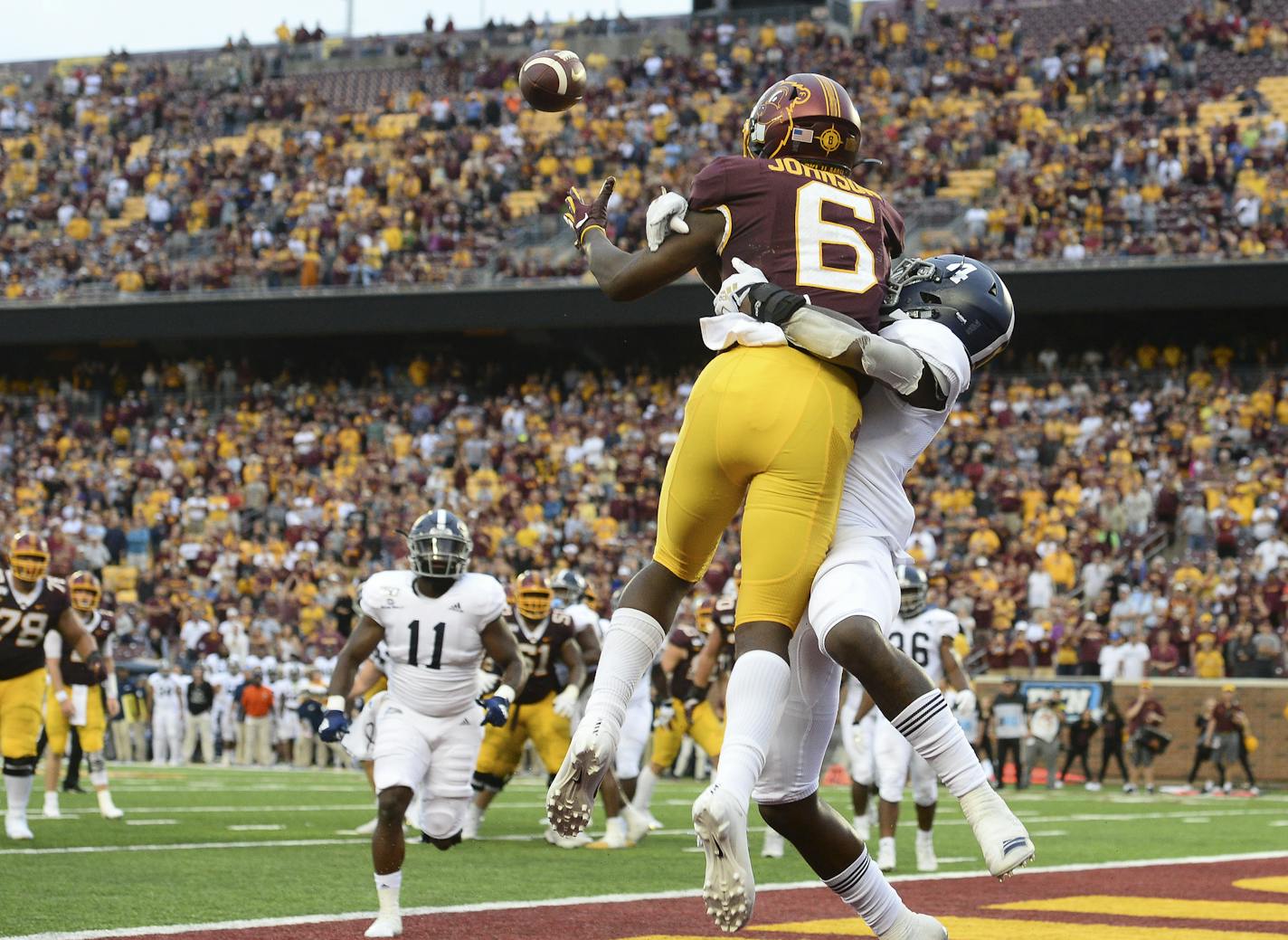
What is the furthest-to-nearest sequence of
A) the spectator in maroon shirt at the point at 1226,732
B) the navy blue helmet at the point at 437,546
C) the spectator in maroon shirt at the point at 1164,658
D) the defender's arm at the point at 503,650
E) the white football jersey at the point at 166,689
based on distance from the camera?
the white football jersey at the point at 166,689 → the spectator in maroon shirt at the point at 1164,658 → the spectator in maroon shirt at the point at 1226,732 → the defender's arm at the point at 503,650 → the navy blue helmet at the point at 437,546

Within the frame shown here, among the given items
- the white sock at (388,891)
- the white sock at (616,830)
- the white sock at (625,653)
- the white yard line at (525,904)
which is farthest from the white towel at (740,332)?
the white sock at (616,830)

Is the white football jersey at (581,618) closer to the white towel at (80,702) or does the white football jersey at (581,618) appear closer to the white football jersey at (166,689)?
the white towel at (80,702)

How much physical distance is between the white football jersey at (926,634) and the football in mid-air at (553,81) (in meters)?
5.81

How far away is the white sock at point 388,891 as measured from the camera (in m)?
6.57

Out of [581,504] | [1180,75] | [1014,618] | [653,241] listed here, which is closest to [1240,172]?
[1180,75]

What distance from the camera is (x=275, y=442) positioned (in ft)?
92.7

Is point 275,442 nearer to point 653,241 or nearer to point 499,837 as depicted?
point 499,837

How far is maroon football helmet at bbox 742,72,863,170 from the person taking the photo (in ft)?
15.4

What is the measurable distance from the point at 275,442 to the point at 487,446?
3.86 meters

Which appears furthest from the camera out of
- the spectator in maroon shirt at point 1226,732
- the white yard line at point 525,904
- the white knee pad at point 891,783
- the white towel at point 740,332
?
the spectator in maroon shirt at point 1226,732

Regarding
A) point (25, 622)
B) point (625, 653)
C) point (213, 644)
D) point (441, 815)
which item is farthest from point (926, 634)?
point (213, 644)

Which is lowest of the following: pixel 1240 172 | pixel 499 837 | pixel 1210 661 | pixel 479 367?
pixel 499 837

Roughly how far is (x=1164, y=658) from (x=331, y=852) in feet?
37.8

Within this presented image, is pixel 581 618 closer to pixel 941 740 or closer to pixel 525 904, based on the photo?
pixel 525 904
